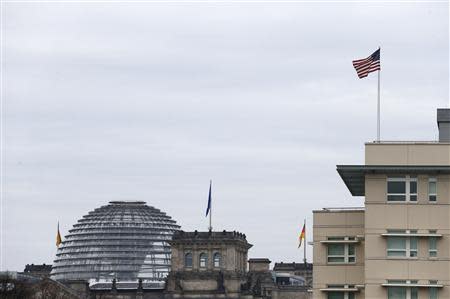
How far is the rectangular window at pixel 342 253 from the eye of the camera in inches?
3199

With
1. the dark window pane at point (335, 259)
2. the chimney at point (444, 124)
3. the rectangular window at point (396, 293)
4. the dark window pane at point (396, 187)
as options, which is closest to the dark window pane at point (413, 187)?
the dark window pane at point (396, 187)

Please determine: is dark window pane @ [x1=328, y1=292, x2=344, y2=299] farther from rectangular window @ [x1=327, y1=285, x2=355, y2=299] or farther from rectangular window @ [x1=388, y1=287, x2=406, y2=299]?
rectangular window @ [x1=388, y1=287, x2=406, y2=299]

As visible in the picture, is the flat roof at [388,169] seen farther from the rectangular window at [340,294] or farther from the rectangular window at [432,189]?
the rectangular window at [340,294]

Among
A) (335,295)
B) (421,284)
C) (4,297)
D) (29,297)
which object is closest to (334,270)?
(335,295)

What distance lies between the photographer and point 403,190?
254 feet

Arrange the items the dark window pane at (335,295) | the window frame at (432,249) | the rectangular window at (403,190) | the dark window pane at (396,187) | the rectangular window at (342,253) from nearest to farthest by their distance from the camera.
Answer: the window frame at (432,249), the rectangular window at (403,190), the dark window pane at (396,187), the dark window pane at (335,295), the rectangular window at (342,253)

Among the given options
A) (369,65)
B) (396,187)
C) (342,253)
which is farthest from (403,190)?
(369,65)

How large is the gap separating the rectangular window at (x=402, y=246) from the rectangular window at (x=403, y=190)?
1.58 metres

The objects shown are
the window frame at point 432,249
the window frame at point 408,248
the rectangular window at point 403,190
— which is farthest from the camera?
the rectangular window at point 403,190

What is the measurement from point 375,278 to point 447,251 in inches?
139

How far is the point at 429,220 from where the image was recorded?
7681 cm

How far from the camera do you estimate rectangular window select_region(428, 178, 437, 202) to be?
77.1m

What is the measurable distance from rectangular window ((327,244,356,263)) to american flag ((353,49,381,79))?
867 centimetres

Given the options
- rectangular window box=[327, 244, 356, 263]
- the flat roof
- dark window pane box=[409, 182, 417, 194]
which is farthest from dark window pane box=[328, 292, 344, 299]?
dark window pane box=[409, 182, 417, 194]
